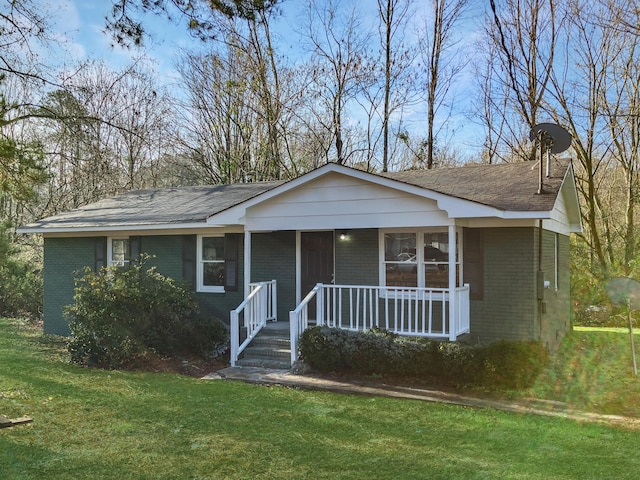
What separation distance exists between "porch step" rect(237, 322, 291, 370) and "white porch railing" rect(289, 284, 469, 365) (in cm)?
45

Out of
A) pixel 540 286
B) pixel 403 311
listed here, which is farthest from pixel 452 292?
pixel 540 286

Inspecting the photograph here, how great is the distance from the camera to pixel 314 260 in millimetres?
11555

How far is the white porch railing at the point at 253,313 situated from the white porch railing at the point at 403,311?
1.11 meters

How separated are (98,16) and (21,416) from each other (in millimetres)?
5112

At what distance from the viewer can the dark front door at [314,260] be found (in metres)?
11.4

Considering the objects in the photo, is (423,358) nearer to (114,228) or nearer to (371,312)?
(371,312)

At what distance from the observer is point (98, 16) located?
23.0 ft

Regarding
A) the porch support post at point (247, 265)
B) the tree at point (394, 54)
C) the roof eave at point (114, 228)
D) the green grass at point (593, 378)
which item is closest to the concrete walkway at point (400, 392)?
the green grass at point (593, 378)

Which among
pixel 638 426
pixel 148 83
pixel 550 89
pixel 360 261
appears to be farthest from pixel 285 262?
pixel 148 83

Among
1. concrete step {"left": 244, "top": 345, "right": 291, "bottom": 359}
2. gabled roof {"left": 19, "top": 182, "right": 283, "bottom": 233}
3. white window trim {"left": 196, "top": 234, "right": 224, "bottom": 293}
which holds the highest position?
gabled roof {"left": 19, "top": 182, "right": 283, "bottom": 233}

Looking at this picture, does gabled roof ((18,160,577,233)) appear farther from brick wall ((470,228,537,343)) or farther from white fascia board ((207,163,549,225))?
brick wall ((470,228,537,343))

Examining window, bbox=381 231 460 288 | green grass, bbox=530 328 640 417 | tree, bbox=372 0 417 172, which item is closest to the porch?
window, bbox=381 231 460 288

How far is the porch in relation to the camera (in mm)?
9117

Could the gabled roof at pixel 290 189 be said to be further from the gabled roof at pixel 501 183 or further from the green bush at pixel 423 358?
the green bush at pixel 423 358
